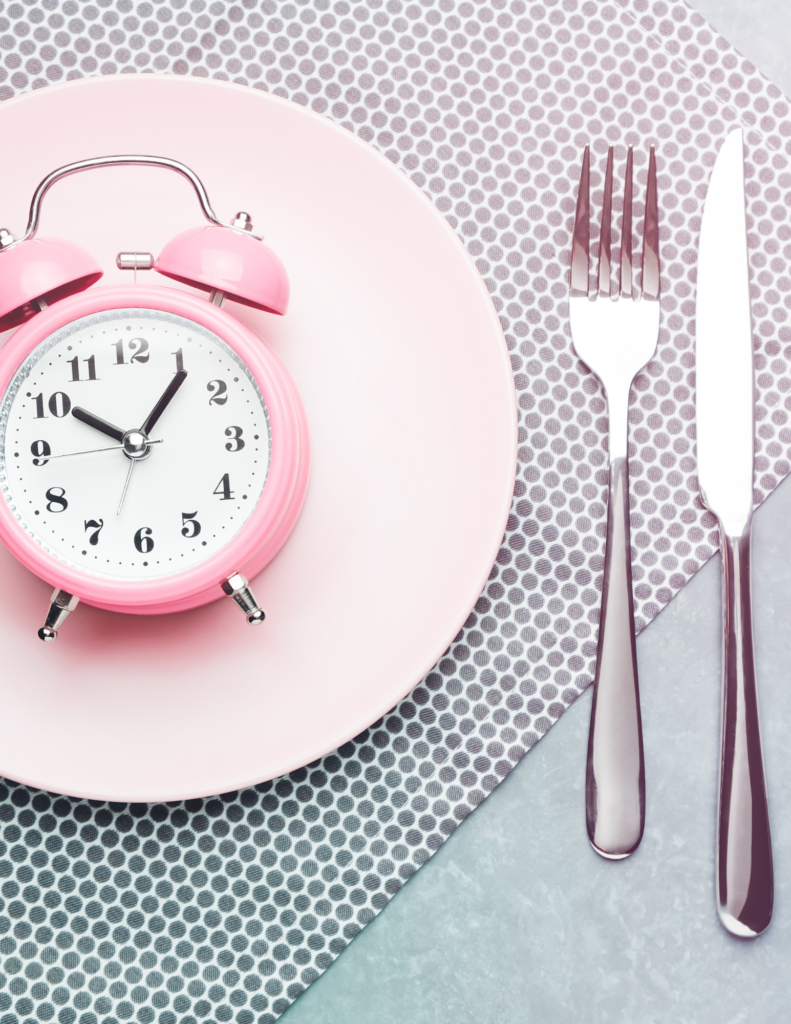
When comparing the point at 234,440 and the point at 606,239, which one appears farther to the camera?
the point at 606,239

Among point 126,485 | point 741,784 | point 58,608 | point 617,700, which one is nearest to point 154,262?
point 126,485

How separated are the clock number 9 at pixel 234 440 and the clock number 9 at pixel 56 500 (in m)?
0.13

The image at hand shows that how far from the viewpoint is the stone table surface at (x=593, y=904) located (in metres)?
0.82

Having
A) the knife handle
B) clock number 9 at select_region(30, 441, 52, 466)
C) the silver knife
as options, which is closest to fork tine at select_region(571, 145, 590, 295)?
the silver knife

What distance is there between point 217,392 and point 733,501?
52 centimetres

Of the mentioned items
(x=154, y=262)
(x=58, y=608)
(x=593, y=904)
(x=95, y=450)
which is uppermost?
(x=154, y=262)

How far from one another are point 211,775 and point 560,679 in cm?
35

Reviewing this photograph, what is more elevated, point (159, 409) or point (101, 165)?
point (101, 165)

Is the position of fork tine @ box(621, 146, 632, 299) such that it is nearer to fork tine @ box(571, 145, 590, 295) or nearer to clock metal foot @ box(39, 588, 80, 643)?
fork tine @ box(571, 145, 590, 295)

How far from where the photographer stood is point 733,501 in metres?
0.80

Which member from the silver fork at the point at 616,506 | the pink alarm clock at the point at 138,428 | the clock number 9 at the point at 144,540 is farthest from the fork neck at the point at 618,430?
the clock number 9 at the point at 144,540

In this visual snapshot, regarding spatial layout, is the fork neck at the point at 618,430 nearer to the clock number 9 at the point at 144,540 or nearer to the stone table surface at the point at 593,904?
the stone table surface at the point at 593,904

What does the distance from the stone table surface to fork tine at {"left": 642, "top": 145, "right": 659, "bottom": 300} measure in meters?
0.29

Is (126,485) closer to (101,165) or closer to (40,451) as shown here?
(40,451)
